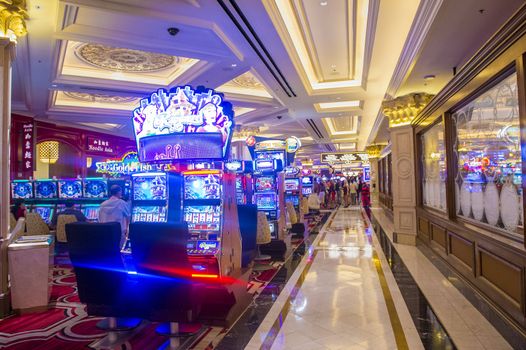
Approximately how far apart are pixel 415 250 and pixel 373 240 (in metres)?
1.12

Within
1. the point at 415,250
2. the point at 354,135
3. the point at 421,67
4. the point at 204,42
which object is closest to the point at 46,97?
the point at 204,42

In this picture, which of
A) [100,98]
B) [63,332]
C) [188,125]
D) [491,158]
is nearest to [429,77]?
[491,158]

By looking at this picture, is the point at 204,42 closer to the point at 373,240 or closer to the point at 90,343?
the point at 90,343

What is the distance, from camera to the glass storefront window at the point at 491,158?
121 inches

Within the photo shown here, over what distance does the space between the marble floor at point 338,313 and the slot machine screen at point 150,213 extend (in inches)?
52.9

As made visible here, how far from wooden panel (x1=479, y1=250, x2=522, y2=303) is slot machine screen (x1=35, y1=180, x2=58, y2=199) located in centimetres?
723

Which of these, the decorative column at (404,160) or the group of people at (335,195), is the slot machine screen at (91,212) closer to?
the decorative column at (404,160)

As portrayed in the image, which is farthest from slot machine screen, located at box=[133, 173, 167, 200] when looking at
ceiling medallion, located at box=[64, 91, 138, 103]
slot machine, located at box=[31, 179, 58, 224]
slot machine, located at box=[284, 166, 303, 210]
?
ceiling medallion, located at box=[64, 91, 138, 103]

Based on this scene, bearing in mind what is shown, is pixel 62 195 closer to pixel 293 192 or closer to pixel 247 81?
pixel 247 81

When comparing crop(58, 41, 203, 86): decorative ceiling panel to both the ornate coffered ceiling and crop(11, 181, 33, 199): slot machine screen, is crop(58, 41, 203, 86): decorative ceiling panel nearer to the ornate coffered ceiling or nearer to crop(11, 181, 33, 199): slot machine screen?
the ornate coffered ceiling

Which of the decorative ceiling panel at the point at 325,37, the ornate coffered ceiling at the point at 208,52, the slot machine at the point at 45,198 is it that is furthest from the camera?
the slot machine at the point at 45,198

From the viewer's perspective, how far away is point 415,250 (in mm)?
6812

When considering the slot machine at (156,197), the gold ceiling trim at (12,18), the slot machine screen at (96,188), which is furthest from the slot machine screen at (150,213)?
the slot machine screen at (96,188)

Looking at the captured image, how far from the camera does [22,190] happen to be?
754 cm
